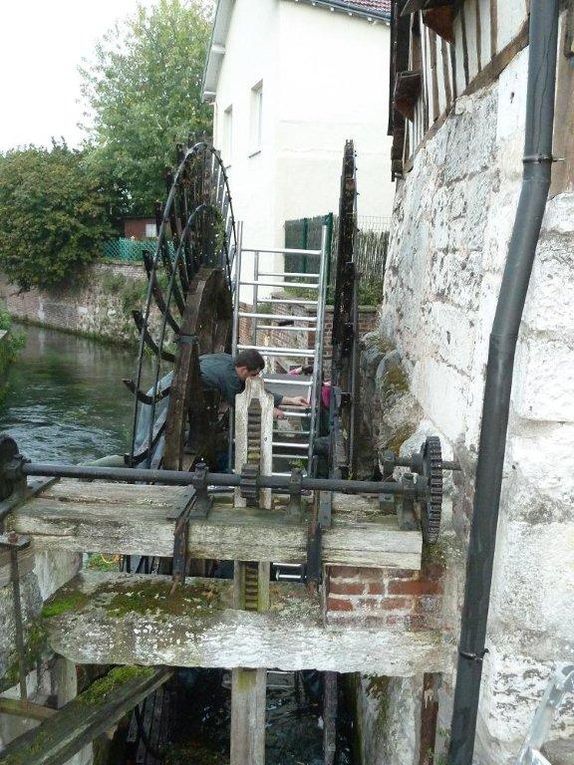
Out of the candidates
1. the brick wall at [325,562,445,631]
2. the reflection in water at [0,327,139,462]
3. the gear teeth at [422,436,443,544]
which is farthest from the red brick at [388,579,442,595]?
the reflection in water at [0,327,139,462]

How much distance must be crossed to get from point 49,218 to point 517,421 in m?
27.5

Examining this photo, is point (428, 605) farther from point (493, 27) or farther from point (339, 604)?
point (493, 27)

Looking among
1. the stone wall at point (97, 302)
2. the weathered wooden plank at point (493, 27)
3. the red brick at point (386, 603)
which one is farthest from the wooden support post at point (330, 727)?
the stone wall at point (97, 302)

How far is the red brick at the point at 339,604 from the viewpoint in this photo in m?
2.89

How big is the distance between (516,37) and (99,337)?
2634 centimetres

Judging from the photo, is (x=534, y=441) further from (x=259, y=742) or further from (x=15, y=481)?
(x=15, y=481)

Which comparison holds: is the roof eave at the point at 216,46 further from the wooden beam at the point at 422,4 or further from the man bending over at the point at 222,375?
the wooden beam at the point at 422,4

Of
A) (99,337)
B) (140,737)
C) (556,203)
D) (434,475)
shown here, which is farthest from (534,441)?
(99,337)

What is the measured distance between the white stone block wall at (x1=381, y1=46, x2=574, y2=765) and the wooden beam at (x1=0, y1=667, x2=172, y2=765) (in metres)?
1.35

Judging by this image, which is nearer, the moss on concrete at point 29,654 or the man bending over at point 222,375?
the moss on concrete at point 29,654

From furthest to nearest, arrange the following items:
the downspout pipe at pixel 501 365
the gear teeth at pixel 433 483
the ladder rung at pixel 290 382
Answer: the ladder rung at pixel 290 382
the gear teeth at pixel 433 483
the downspout pipe at pixel 501 365

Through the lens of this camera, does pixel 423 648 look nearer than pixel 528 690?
No

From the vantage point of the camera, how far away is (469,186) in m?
3.22

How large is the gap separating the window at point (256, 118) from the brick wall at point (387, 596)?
12.7 m
